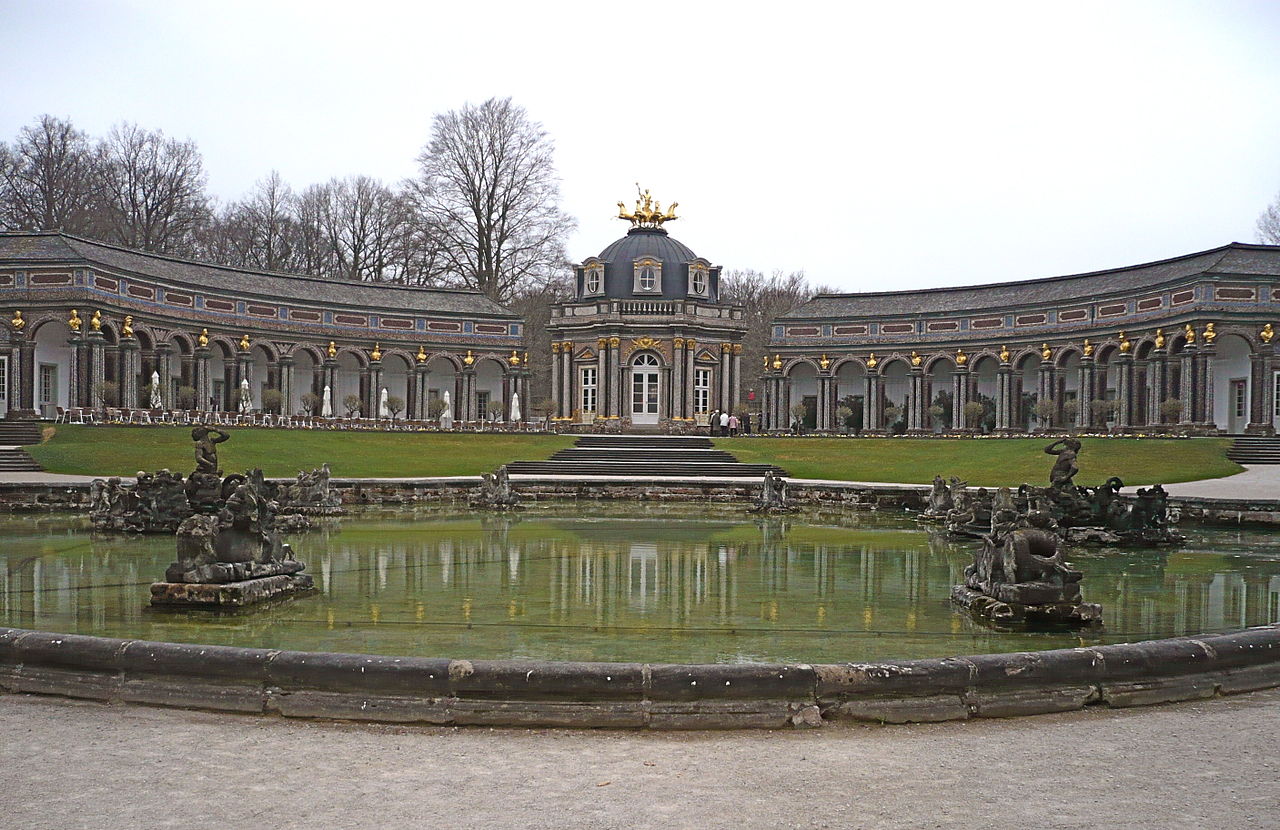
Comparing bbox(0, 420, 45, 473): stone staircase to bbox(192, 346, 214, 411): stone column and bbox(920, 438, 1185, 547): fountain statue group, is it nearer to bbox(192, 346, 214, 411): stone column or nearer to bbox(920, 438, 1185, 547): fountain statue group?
bbox(192, 346, 214, 411): stone column

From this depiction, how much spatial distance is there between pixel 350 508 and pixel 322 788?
751 inches

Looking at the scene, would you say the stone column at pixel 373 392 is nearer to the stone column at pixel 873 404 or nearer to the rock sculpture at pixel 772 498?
the stone column at pixel 873 404

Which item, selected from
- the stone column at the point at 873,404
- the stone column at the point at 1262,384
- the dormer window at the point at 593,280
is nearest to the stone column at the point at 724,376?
the dormer window at the point at 593,280

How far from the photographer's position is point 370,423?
161 ft

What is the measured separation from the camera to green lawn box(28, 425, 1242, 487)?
2930cm

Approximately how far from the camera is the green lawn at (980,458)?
29.7 m

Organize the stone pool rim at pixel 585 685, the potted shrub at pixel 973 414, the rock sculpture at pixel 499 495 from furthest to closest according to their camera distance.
A: the potted shrub at pixel 973 414, the rock sculpture at pixel 499 495, the stone pool rim at pixel 585 685

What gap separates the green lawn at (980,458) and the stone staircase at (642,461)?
1401 mm

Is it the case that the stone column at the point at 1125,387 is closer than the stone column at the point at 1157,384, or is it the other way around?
the stone column at the point at 1157,384

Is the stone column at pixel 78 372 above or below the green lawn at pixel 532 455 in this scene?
above

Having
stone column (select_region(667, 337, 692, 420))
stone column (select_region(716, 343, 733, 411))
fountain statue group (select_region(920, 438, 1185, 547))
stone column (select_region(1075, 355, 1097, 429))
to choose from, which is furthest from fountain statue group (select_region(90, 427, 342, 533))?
stone column (select_region(1075, 355, 1097, 429))

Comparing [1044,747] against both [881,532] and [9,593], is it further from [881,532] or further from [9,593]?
[881,532]

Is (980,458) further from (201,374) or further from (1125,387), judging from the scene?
(201,374)

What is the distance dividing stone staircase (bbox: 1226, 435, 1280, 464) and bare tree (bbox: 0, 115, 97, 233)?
172 ft
